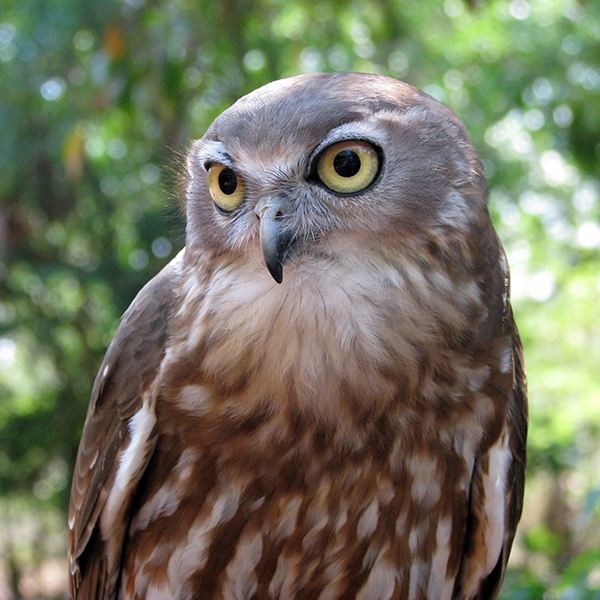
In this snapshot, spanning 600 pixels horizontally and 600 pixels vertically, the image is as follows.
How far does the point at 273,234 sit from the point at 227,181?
284 mm

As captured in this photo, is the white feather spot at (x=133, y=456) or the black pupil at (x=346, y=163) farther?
the white feather spot at (x=133, y=456)

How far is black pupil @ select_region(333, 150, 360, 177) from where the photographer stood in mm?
1771

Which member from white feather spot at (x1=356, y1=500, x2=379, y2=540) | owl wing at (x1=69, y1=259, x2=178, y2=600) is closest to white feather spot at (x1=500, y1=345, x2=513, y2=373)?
white feather spot at (x1=356, y1=500, x2=379, y2=540)

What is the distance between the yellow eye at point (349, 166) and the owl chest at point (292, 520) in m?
0.72

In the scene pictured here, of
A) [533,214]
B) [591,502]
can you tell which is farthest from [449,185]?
[533,214]

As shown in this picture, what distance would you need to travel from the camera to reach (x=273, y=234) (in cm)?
173

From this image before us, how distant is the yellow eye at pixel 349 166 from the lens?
177 centimetres

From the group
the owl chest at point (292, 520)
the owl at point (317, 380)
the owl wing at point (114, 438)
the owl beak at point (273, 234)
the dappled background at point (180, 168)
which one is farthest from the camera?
the dappled background at point (180, 168)

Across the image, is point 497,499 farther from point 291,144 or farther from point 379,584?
point 291,144

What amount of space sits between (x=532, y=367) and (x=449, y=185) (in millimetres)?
11223

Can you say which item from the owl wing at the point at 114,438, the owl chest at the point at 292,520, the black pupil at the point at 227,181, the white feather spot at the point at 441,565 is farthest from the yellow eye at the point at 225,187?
the white feather spot at the point at 441,565

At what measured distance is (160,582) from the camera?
2258 mm

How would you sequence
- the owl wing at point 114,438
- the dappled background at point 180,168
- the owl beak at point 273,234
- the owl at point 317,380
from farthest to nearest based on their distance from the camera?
the dappled background at point 180,168 → the owl wing at point 114,438 → the owl at point 317,380 → the owl beak at point 273,234

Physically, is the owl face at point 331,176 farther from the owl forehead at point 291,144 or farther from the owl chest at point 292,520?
the owl chest at point 292,520
